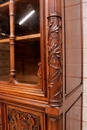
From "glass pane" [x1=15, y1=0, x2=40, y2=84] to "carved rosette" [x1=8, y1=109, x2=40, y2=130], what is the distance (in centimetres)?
18

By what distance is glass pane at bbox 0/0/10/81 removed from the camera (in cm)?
82

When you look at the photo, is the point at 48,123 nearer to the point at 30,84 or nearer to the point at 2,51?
the point at 30,84

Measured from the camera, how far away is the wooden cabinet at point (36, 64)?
565mm

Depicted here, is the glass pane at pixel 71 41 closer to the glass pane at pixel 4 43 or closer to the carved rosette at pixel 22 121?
the carved rosette at pixel 22 121

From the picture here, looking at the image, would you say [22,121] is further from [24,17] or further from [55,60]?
[24,17]

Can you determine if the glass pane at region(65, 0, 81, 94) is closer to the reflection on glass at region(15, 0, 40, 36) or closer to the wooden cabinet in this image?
the wooden cabinet

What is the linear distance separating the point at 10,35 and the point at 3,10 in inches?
8.0

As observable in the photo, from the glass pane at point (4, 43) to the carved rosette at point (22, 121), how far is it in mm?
213

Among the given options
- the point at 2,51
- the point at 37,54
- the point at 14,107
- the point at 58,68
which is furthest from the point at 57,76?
the point at 2,51

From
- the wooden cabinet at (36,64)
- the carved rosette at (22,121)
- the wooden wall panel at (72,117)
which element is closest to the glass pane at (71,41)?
the wooden cabinet at (36,64)

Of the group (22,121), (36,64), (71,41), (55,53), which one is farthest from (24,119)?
(71,41)

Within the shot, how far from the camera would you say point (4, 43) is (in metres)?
0.87

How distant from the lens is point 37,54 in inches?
27.3

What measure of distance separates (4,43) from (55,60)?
45 centimetres
